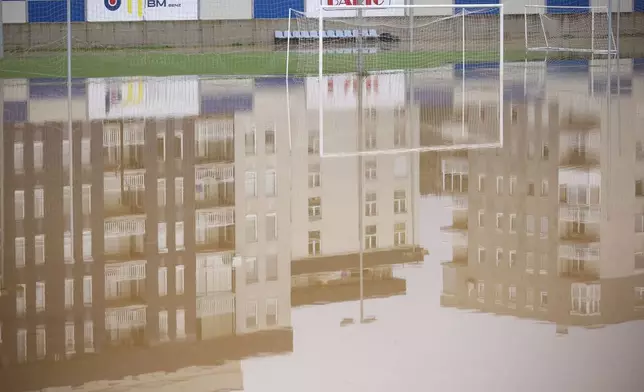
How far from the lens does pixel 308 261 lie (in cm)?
1073

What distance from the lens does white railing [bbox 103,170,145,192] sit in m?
14.7

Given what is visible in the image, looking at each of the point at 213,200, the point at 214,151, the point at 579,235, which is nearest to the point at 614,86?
the point at 214,151

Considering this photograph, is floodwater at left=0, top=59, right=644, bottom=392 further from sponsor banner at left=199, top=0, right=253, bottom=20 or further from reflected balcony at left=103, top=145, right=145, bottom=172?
sponsor banner at left=199, top=0, right=253, bottom=20

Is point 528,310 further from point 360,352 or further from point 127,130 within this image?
point 127,130

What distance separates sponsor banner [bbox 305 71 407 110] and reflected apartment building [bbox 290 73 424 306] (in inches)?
50.8

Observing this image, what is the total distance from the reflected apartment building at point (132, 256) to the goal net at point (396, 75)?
3.33 metres

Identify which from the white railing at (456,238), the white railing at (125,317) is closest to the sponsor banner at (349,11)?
the white railing at (456,238)

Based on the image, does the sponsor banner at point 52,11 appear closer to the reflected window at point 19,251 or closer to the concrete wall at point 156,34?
the concrete wall at point 156,34

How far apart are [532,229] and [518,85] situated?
67.7ft

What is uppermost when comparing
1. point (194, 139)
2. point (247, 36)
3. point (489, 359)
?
point (247, 36)

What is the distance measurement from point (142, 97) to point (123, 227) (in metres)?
17.3

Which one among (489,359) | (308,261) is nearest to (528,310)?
(489,359)

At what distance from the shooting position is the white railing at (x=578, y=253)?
416 inches

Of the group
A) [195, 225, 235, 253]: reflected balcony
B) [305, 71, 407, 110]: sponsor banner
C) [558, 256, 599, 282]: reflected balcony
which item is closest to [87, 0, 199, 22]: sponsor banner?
[305, 71, 407, 110]: sponsor banner
